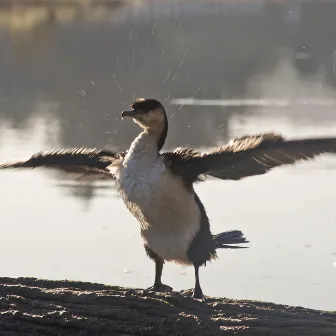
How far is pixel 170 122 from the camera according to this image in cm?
1770

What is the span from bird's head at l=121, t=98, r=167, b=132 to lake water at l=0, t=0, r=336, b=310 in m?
3.15

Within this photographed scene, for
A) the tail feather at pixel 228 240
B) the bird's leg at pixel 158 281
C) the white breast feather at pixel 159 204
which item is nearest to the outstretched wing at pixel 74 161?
the white breast feather at pixel 159 204

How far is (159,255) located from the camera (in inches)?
242

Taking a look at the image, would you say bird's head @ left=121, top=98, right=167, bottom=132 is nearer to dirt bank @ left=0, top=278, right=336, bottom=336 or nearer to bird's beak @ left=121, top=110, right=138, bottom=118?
bird's beak @ left=121, top=110, right=138, bottom=118

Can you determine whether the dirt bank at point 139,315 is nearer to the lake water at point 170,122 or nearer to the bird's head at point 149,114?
the bird's head at point 149,114

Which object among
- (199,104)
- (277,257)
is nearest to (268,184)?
(277,257)

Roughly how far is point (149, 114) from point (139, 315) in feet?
4.26

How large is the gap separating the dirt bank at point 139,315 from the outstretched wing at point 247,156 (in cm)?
76

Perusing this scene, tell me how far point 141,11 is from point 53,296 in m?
32.3

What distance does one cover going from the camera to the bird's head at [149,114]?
6.09 meters

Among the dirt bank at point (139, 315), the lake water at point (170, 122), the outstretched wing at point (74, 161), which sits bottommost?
the dirt bank at point (139, 315)

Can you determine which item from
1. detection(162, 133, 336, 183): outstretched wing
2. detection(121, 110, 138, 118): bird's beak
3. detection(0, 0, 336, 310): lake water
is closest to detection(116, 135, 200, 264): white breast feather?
detection(162, 133, 336, 183): outstretched wing

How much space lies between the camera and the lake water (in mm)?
9672

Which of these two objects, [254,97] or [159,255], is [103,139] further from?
[159,255]
